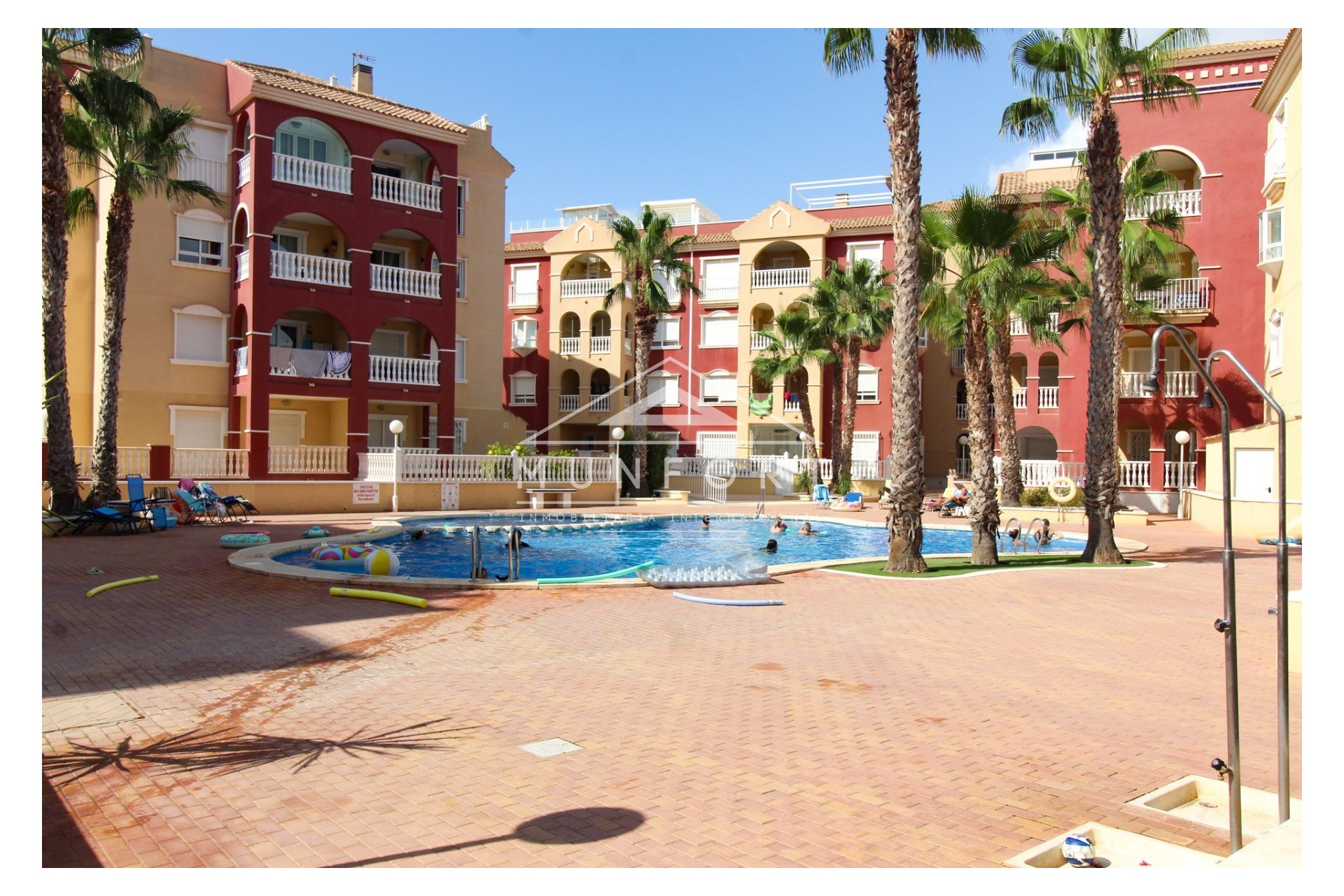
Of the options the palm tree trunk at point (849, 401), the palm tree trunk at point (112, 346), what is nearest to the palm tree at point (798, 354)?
the palm tree trunk at point (849, 401)

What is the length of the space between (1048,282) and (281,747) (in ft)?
83.9

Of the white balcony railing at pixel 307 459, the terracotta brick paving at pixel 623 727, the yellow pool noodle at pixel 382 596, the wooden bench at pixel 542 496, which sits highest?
the white balcony railing at pixel 307 459

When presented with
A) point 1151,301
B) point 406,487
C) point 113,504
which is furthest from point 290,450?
point 1151,301

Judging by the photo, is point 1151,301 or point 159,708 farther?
point 1151,301

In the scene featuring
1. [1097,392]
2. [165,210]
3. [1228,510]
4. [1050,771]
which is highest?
[165,210]

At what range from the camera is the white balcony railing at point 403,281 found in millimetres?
31531

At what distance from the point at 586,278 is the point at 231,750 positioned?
4260 centimetres

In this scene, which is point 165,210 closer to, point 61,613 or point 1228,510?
point 61,613

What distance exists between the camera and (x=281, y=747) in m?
6.48

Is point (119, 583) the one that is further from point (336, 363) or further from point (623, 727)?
point (336, 363)

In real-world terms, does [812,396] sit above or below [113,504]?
above

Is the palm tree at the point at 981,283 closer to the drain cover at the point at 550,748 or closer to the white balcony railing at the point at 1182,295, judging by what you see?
Answer: the white balcony railing at the point at 1182,295

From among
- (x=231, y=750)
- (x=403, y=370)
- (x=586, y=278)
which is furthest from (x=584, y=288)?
(x=231, y=750)

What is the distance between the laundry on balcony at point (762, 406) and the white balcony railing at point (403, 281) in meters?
16.4
